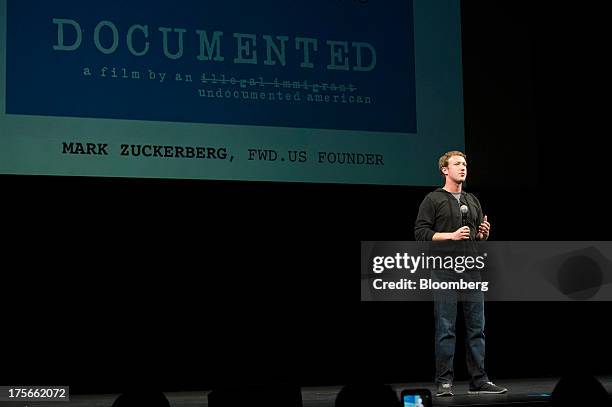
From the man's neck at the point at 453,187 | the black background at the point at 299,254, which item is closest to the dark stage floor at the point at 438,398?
the black background at the point at 299,254

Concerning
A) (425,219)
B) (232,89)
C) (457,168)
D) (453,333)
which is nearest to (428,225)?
(425,219)

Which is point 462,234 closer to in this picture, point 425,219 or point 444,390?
point 425,219

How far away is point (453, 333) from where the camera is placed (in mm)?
3896

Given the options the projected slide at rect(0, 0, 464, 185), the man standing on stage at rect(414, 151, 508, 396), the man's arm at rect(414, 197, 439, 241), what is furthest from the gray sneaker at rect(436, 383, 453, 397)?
the projected slide at rect(0, 0, 464, 185)

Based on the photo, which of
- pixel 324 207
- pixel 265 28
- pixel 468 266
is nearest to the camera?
pixel 468 266

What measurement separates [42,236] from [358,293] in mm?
1778

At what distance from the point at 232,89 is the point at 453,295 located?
1.59m

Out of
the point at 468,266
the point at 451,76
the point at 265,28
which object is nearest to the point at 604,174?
the point at 451,76

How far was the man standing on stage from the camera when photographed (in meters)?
3.87

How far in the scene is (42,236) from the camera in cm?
471

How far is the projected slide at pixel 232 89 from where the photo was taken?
4.32 metres

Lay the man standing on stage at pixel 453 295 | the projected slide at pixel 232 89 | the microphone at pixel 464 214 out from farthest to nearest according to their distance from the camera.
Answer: the projected slide at pixel 232 89 < the microphone at pixel 464 214 < the man standing on stage at pixel 453 295

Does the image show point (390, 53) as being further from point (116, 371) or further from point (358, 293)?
point (116, 371)

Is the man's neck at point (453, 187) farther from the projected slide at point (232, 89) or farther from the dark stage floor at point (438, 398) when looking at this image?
the dark stage floor at point (438, 398)
